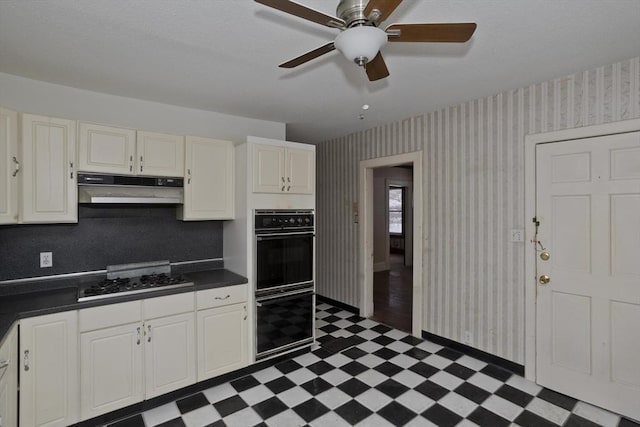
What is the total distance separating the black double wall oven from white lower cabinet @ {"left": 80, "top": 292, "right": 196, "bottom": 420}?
63 centimetres

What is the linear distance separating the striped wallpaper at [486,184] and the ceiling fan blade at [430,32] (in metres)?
1.67

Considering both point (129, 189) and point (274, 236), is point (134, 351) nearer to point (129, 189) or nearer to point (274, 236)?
point (129, 189)

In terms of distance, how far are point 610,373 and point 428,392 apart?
129 centimetres

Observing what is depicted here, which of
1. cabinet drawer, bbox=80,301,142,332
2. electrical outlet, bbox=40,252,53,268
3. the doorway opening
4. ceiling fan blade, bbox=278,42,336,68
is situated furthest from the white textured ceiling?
the doorway opening

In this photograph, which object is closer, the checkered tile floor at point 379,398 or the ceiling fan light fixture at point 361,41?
the ceiling fan light fixture at point 361,41

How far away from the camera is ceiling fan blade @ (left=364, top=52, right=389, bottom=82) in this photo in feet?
5.27

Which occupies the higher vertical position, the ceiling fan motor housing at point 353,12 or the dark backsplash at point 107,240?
the ceiling fan motor housing at point 353,12

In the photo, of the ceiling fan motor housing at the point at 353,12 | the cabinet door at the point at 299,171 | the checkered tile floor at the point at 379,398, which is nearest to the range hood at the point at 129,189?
the cabinet door at the point at 299,171

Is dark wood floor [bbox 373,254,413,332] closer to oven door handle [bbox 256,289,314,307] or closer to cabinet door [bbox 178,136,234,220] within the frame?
oven door handle [bbox 256,289,314,307]

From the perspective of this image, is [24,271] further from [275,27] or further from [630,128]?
[630,128]

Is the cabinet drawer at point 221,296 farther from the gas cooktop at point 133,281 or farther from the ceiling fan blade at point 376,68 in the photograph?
the ceiling fan blade at point 376,68

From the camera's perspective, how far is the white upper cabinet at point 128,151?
2.35 metres

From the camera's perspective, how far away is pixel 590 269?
2.35 metres

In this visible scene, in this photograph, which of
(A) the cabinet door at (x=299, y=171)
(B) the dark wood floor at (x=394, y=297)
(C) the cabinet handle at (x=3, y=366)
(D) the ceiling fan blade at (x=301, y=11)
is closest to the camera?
(D) the ceiling fan blade at (x=301, y=11)
